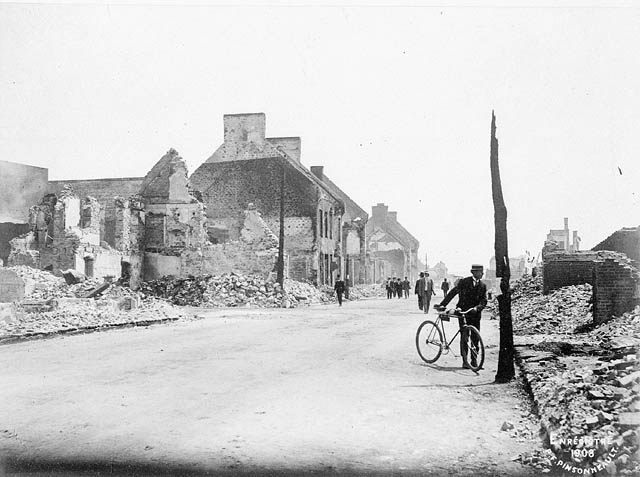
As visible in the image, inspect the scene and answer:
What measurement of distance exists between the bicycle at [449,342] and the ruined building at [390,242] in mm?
60647

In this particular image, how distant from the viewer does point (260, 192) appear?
40531 millimetres

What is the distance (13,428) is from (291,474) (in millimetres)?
3048

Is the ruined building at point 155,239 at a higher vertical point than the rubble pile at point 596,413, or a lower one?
higher

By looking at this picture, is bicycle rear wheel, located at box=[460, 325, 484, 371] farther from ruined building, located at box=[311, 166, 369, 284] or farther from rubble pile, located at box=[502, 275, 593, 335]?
ruined building, located at box=[311, 166, 369, 284]

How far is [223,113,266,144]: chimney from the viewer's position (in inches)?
1593

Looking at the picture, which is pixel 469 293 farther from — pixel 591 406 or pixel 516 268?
pixel 516 268

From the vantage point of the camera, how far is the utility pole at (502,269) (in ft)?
27.3

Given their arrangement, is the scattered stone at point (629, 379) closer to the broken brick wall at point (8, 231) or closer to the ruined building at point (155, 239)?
the ruined building at point (155, 239)

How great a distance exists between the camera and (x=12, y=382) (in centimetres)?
827

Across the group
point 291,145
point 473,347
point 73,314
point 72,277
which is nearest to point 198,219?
point 72,277

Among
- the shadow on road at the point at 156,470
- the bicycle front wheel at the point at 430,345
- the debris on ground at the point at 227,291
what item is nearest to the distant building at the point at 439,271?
the debris on ground at the point at 227,291

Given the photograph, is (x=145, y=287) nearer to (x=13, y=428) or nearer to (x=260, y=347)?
(x=260, y=347)

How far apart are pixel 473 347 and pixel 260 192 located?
32.3 m

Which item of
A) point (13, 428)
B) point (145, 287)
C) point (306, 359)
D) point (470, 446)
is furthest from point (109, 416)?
point (145, 287)
